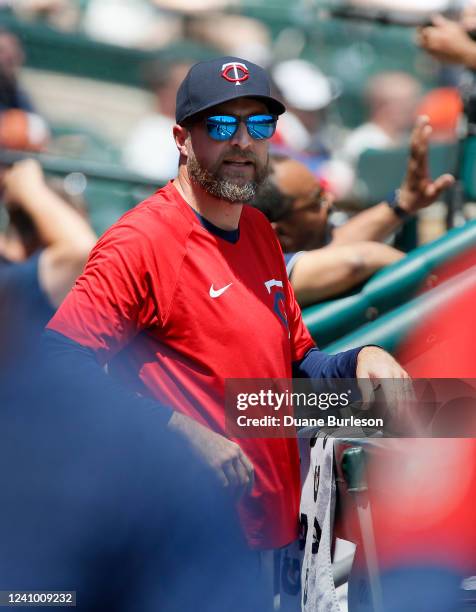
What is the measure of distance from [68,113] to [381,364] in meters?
6.37

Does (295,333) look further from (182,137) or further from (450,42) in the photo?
(450,42)

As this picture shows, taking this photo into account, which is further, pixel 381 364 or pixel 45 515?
pixel 45 515

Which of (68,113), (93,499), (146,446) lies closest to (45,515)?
(93,499)

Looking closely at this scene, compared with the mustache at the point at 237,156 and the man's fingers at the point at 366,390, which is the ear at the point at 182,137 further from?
the man's fingers at the point at 366,390

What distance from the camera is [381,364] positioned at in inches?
95.2

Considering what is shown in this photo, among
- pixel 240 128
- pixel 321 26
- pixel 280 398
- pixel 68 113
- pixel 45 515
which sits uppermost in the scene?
pixel 321 26

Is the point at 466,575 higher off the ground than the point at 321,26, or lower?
lower

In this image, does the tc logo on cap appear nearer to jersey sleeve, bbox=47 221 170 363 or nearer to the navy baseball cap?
the navy baseball cap

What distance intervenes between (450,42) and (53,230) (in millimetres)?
1741

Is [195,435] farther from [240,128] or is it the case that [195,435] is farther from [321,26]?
[321,26]

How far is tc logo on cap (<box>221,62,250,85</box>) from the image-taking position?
2.43m

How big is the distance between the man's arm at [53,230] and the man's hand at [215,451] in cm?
118

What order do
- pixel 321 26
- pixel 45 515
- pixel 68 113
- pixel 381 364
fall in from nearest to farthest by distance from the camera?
pixel 381 364 → pixel 45 515 → pixel 68 113 → pixel 321 26

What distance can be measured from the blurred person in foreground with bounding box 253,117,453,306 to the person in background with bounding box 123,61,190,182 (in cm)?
165
